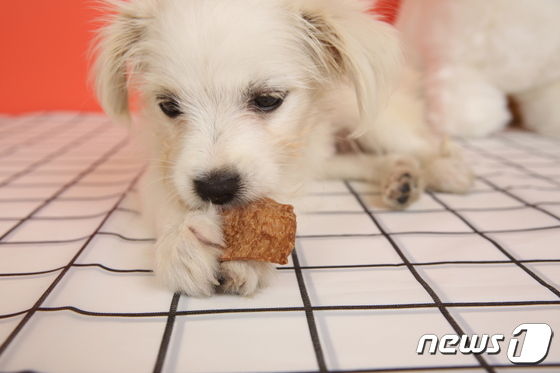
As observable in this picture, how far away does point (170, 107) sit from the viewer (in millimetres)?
1254

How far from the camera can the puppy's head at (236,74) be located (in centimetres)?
108

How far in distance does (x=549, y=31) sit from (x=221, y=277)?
2070 millimetres

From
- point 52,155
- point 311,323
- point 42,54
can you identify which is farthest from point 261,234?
point 42,54

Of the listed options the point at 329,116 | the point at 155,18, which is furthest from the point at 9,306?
the point at 329,116

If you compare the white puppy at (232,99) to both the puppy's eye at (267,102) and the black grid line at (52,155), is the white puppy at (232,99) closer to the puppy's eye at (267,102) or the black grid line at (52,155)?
the puppy's eye at (267,102)

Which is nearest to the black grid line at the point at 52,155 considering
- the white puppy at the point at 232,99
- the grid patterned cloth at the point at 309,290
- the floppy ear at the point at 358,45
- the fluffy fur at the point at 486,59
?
the grid patterned cloth at the point at 309,290

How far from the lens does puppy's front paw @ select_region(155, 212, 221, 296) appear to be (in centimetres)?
89

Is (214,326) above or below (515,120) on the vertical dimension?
below

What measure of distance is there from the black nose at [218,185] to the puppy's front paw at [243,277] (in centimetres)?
20

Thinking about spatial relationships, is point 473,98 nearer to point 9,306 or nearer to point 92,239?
point 92,239

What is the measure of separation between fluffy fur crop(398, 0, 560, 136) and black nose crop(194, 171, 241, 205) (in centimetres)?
168

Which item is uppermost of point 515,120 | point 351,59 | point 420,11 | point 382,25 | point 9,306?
point 420,11

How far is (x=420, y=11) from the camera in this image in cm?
239

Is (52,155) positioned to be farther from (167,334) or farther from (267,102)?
(167,334)
